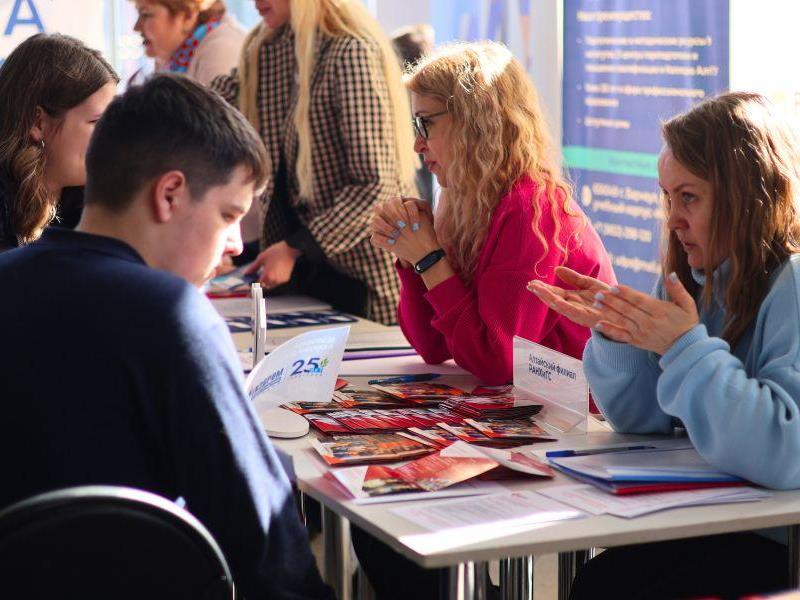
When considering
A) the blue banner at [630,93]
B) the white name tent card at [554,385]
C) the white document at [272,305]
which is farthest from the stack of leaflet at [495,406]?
the blue banner at [630,93]

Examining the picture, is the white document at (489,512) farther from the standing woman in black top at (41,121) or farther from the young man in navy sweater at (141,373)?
the standing woman in black top at (41,121)

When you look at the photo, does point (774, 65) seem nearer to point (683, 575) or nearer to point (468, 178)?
point (468, 178)

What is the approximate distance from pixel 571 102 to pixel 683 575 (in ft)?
9.06

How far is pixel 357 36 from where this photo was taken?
3.49 metres

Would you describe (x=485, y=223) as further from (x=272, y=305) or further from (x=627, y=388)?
(x=272, y=305)

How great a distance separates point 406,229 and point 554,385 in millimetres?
652

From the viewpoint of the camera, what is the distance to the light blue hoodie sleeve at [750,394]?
166 centimetres

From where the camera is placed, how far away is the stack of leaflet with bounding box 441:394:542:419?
6.88 feet

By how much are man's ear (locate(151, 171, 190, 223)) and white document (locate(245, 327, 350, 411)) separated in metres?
0.52

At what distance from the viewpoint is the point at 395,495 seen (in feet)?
5.36

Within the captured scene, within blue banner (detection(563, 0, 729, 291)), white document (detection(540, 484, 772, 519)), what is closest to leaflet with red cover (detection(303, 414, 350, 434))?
white document (detection(540, 484, 772, 519))

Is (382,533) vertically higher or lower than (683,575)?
higher

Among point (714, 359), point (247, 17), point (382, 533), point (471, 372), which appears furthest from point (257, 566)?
point (247, 17)

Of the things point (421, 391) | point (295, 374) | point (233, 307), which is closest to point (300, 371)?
point (295, 374)
